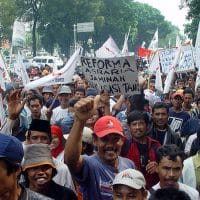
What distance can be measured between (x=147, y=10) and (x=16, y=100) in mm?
89663

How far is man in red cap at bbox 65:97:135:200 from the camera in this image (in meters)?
3.23

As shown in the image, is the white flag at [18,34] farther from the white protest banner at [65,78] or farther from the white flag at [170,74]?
the white protest banner at [65,78]

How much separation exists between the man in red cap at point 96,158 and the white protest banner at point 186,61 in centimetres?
634

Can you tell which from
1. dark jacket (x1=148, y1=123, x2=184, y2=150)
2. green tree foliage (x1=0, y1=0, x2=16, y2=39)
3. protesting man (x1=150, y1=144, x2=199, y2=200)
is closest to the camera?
protesting man (x1=150, y1=144, x2=199, y2=200)

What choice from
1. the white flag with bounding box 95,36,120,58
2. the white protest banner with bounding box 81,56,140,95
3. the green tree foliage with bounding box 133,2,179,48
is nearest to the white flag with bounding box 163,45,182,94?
the white protest banner with bounding box 81,56,140,95

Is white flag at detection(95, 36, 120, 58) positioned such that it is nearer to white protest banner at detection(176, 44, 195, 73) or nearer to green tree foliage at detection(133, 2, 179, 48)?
white protest banner at detection(176, 44, 195, 73)

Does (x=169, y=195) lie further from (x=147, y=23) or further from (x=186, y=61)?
(x=147, y=23)

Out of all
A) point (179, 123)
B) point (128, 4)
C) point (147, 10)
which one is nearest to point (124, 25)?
point (128, 4)

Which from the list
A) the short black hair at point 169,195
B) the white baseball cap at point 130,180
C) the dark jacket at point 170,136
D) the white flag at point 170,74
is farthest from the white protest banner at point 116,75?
the short black hair at point 169,195

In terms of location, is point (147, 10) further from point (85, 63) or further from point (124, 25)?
point (85, 63)

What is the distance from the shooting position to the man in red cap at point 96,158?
3234 mm

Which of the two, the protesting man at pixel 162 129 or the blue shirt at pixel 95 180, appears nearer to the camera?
the blue shirt at pixel 95 180

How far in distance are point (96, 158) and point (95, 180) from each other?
0.18m

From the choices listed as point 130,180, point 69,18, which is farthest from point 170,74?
point 69,18
